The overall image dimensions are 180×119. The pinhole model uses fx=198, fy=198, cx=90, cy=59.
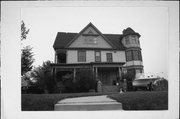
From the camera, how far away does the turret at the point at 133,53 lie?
32.8 feet

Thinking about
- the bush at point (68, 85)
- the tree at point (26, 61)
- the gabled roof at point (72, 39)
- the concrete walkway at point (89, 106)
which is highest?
the gabled roof at point (72, 39)

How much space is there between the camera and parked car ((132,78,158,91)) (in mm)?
9468

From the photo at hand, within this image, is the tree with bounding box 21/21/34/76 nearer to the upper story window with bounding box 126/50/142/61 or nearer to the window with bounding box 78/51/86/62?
the window with bounding box 78/51/86/62

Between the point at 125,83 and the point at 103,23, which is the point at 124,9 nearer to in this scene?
the point at 103,23

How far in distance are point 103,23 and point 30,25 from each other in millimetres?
3314

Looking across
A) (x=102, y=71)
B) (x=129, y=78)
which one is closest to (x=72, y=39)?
(x=102, y=71)

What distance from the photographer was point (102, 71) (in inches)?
424

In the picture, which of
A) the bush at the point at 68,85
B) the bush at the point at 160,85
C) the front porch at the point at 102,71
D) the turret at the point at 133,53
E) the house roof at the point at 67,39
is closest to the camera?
the bush at the point at 160,85

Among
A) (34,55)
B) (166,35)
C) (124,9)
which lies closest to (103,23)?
(124,9)

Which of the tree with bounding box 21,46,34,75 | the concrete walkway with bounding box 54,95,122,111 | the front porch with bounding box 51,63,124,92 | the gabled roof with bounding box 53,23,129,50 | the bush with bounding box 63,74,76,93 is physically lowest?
the concrete walkway with bounding box 54,95,122,111

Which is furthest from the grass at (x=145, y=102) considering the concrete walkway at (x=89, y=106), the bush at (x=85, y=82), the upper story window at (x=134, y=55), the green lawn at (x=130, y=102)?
the upper story window at (x=134, y=55)

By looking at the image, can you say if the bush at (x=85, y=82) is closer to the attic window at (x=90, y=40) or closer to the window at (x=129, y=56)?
the attic window at (x=90, y=40)

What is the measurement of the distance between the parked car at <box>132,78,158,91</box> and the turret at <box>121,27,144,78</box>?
400 millimetres

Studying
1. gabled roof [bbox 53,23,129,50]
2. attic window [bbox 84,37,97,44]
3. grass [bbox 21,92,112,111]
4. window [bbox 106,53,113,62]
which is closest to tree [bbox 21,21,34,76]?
gabled roof [bbox 53,23,129,50]
